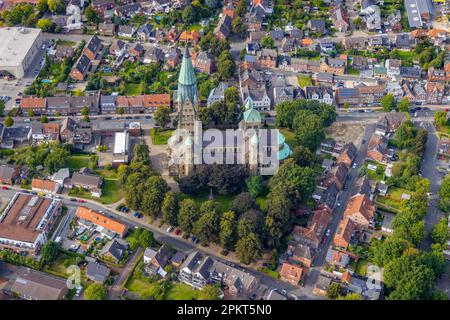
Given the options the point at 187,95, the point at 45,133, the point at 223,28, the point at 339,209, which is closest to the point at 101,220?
the point at 187,95

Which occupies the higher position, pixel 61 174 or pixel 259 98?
pixel 259 98

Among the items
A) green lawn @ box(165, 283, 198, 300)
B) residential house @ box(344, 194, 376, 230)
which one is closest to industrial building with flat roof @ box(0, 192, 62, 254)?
green lawn @ box(165, 283, 198, 300)

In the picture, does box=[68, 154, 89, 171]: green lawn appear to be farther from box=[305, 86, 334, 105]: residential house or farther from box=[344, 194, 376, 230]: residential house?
box=[344, 194, 376, 230]: residential house

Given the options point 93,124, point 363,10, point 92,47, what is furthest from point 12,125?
point 363,10

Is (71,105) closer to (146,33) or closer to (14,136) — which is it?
(14,136)

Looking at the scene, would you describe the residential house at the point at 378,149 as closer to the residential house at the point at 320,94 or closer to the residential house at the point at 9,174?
the residential house at the point at 320,94

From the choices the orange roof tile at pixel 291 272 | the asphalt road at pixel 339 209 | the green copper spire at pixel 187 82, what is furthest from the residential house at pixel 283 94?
the orange roof tile at pixel 291 272
